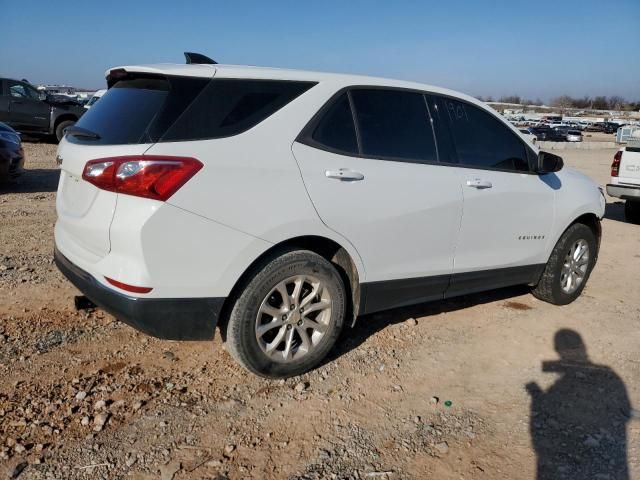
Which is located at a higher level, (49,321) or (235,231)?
(235,231)

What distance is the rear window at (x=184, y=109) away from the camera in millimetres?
2783

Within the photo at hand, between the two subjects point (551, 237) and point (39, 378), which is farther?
point (551, 237)

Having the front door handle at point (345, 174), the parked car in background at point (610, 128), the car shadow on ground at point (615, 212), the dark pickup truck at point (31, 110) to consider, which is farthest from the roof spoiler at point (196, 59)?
the parked car in background at point (610, 128)

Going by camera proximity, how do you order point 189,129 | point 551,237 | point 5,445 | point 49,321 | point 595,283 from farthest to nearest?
point 595,283, point 551,237, point 49,321, point 189,129, point 5,445

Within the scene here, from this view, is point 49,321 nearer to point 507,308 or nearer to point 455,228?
point 455,228

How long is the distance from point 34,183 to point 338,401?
861 centimetres

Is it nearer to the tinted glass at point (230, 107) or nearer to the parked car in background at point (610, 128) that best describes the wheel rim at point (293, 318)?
the tinted glass at point (230, 107)

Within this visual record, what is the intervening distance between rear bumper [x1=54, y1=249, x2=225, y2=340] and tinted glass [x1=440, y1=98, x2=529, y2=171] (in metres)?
2.14

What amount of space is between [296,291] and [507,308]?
8.12 feet

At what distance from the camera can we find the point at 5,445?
8.37 feet

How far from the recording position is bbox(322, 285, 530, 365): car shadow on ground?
3.88m

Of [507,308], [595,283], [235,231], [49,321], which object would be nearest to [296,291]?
[235,231]

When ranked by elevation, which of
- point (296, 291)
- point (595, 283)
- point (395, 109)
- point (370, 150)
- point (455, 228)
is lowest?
point (595, 283)

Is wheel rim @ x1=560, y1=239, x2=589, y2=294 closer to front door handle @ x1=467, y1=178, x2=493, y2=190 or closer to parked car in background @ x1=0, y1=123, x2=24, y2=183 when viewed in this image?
front door handle @ x1=467, y1=178, x2=493, y2=190
